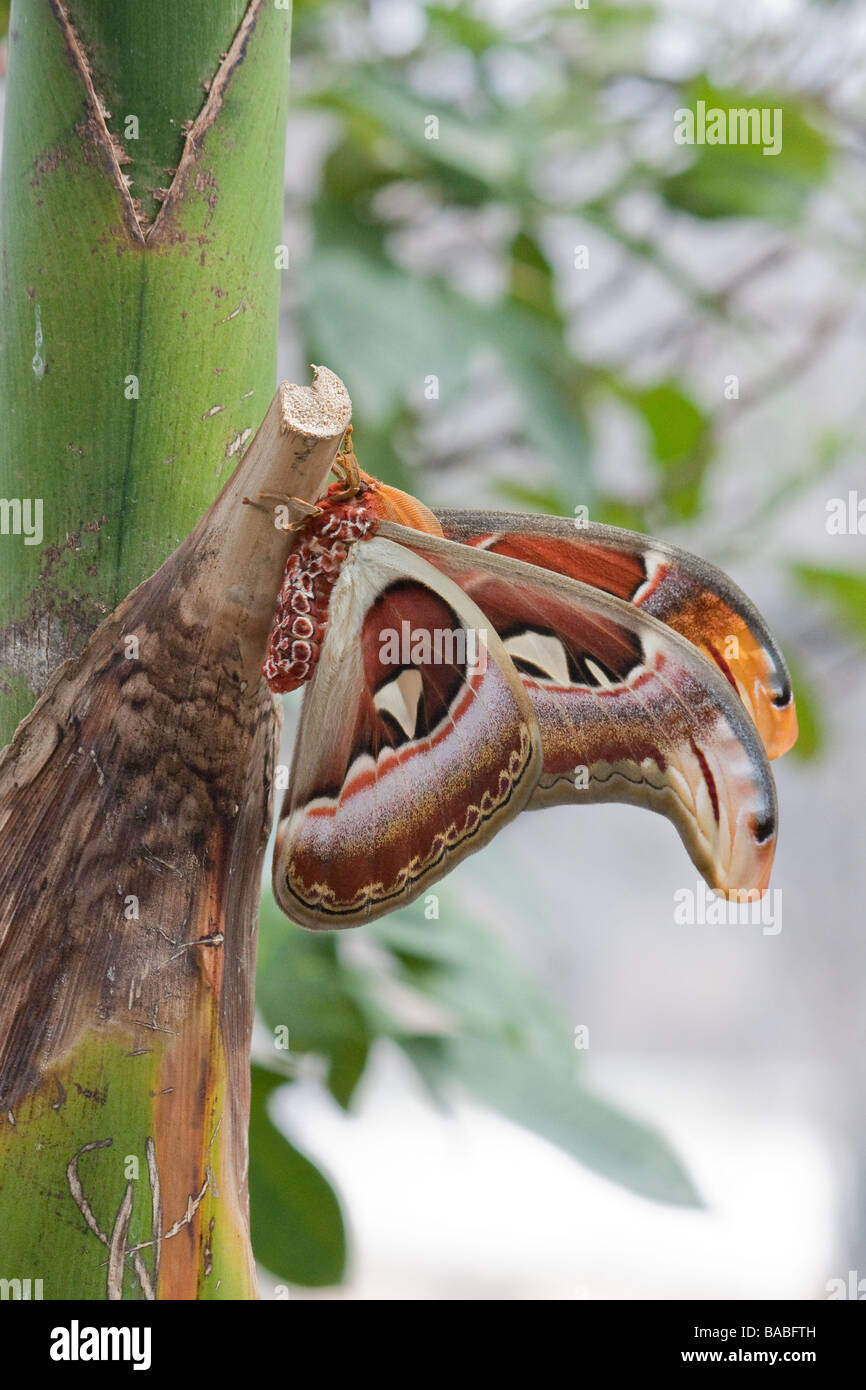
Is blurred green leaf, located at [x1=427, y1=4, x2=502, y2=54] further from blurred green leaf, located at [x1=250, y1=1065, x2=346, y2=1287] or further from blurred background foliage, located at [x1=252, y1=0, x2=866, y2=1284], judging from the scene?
blurred green leaf, located at [x1=250, y1=1065, x2=346, y2=1287]

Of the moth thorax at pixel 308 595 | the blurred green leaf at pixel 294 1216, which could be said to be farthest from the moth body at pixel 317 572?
the blurred green leaf at pixel 294 1216

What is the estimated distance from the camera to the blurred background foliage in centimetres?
63

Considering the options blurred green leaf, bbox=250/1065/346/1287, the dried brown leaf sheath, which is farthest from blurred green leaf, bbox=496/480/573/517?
the dried brown leaf sheath

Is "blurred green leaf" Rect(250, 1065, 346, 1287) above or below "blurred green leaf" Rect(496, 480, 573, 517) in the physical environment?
below

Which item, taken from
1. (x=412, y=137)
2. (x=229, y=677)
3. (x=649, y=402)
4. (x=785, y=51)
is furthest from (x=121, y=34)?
(x=785, y=51)

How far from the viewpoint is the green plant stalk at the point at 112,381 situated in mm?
276

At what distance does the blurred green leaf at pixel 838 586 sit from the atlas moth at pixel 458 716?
2.01 feet

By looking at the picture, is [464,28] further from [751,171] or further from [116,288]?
[116,288]

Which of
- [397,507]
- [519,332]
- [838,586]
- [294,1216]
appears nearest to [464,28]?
[519,332]

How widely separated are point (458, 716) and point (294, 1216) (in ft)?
1.09

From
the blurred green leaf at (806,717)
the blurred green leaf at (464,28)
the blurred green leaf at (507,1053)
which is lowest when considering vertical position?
the blurred green leaf at (507,1053)

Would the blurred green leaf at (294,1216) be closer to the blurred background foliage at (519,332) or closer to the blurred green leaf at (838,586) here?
the blurred background foliage at (519,332)

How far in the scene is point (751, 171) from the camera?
829 millimetres

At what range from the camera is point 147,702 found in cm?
27
